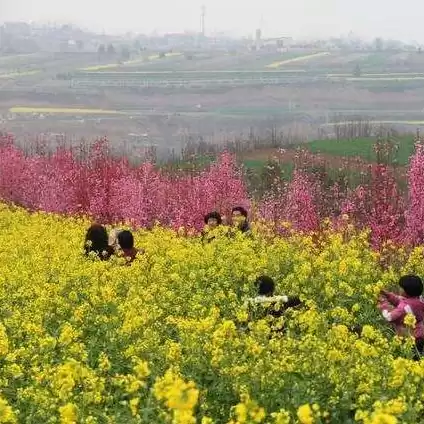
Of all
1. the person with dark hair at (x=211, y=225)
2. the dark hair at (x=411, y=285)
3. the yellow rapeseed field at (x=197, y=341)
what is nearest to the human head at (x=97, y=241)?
the yellow rapeseed field at (x=197, y=341)

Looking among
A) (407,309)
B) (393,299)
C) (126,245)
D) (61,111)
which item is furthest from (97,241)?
(61,111)

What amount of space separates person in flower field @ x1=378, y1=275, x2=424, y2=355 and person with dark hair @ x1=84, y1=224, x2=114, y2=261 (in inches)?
216

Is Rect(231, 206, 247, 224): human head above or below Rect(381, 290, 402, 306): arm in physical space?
below

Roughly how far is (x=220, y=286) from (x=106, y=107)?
139182 millimetres

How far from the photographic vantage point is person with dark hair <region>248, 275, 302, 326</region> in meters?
10.4

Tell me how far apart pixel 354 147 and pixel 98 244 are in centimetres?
5214

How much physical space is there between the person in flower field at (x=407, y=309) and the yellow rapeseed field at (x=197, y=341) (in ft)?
0.80

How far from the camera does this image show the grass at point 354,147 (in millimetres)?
59316

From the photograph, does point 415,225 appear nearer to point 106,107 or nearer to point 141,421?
point 141,421

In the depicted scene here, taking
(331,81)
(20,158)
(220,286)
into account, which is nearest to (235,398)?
(220,286)

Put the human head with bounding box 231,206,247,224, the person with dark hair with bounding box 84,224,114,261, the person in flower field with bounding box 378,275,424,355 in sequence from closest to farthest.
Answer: the person in flower field with bounding box 378,275,424,355
the person with dark hair with bounding box 84,224,114,261
the human head with bounding box 231,206,247,224

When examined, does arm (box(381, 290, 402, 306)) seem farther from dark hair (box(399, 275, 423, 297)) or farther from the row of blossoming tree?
the row of blossoming tree

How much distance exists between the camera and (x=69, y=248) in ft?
51.6

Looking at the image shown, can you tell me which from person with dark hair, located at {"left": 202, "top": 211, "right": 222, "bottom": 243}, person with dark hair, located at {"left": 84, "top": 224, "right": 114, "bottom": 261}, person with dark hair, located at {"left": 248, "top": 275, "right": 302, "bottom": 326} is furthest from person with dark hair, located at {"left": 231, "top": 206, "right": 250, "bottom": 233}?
person with dark hair, located at {"left": 248, "top": 275, "right": 302, "bottom": 326}
